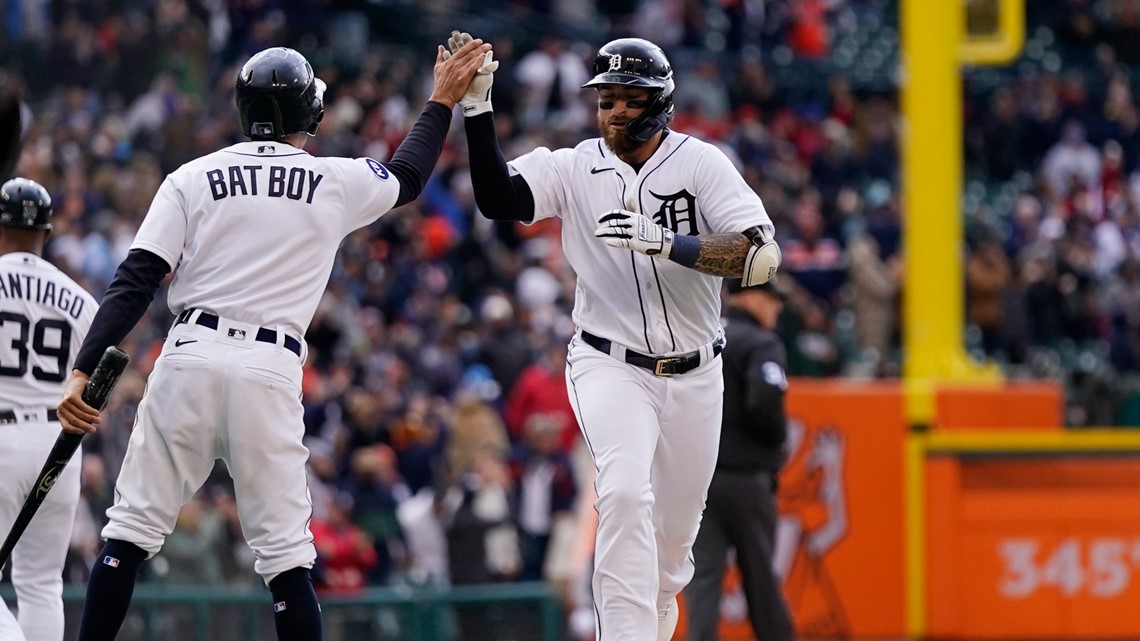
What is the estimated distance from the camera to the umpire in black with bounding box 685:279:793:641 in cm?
848

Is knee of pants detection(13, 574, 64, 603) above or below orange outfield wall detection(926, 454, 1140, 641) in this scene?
above

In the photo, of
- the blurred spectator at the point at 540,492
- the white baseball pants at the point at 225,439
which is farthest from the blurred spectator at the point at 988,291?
the white baseball pants at the point at 225,439

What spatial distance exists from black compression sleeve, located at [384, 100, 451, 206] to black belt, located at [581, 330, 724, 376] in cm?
80

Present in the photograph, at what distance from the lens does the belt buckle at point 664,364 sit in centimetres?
666

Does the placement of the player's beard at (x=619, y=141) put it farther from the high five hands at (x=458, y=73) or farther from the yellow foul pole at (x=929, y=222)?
the yellow foul pole at (x=929, y=222)

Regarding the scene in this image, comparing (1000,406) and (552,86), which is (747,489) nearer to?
(1000,406)

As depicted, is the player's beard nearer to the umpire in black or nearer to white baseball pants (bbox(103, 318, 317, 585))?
white baseball pants (bbox(103, 318, 317, 585))

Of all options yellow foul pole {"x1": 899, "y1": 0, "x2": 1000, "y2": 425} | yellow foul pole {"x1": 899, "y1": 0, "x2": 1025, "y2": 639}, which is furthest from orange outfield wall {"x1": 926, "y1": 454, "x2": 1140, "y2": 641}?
yellow foul pole {"x1": 899, "y1": 0, "x2": 1000, "y2": 425}

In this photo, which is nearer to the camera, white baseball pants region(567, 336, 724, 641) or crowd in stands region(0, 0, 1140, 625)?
white baseball pants region(567, 336, 724, 641)

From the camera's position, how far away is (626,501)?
632 cm

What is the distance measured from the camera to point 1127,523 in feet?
38.5

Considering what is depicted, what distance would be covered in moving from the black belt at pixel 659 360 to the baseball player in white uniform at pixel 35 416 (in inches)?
81.7

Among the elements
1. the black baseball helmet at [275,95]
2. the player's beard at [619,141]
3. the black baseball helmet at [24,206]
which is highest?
the black baseball helmet at [275,95]

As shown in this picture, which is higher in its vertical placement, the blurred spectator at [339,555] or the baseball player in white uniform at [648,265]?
the baseball player in white uniform at [648,265]
